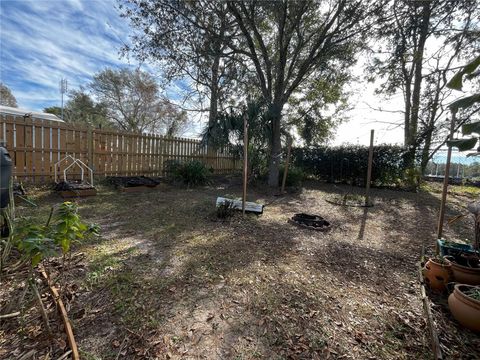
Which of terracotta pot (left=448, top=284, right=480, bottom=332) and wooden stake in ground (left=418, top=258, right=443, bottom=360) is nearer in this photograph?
wooden stake in ground (left=418, top=258, right=443, bottom=360)

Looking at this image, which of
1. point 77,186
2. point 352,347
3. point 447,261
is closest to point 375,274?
point 447,261

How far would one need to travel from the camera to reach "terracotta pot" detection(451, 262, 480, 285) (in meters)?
2.07

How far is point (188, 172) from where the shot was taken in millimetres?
7391

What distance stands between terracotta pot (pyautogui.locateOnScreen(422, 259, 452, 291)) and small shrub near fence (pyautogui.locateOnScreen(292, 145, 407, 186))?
23.4ft

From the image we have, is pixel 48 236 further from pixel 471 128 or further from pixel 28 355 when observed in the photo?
pixel 471 128

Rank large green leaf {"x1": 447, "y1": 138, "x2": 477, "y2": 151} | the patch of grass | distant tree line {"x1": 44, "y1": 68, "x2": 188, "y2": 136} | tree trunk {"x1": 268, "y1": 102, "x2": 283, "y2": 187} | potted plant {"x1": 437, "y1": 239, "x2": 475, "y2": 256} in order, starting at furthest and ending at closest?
distant tree line {"x1": 44, "y1": 68, "x2": 188, "y2": 136} → tree trunk {"x1": 268, "y1": 102, "x2": 283, "y2": 187} → potted plant {"x1": 437, "y1": 239, "x2": 475, "y2": 256} → the patch of grass → large green leaf {"x1": 447, "y1": 138, "x2": 477, "y2": 151}

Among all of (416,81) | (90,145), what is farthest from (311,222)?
(416,81)

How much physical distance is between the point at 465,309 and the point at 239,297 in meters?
1.70

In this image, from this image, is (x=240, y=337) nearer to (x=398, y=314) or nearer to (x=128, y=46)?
(x=398, y=314)

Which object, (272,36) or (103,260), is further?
(272,36)

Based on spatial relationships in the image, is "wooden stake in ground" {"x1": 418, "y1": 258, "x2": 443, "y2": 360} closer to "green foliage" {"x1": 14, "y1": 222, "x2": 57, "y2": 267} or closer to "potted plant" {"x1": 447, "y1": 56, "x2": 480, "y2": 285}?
"potted plant" {"x1": 447, "y1": 56, "x2": 480, "y2": 285}

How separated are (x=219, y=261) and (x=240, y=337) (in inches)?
41.6

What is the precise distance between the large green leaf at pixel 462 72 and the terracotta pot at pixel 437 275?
163 centimetres

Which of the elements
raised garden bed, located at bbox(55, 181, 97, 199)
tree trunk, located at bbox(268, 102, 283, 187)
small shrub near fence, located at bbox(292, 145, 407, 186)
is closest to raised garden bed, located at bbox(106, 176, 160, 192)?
raised garden bed, located at bbox(55, 181, 97, 199)
